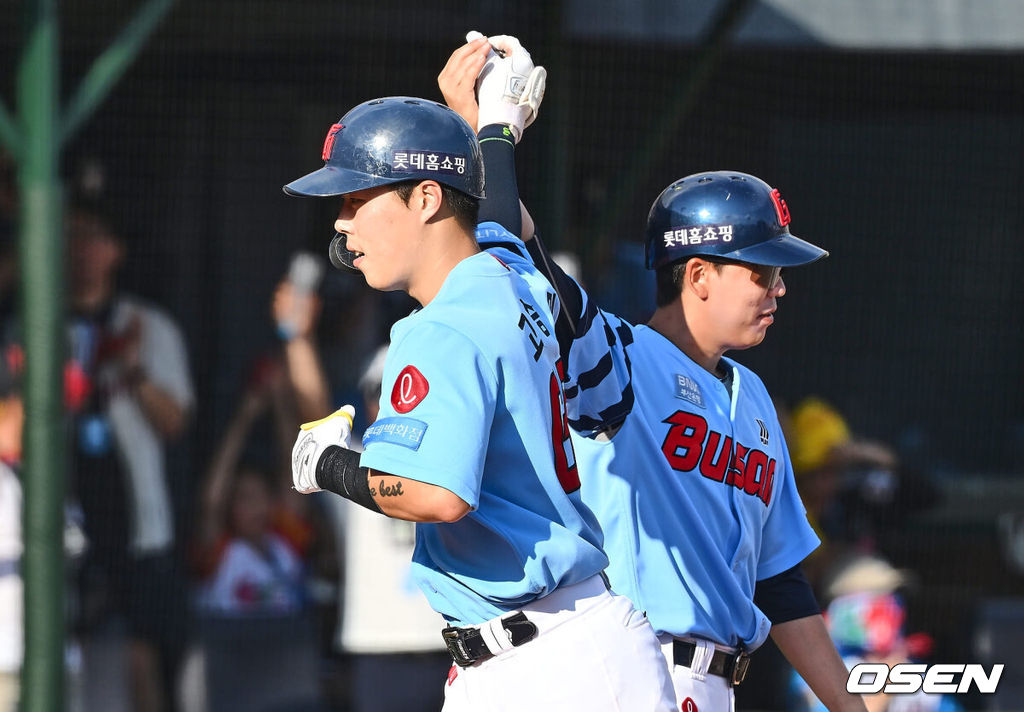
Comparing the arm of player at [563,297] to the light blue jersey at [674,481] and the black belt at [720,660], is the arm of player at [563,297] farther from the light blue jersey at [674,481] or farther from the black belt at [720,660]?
the black belt at [720,660]

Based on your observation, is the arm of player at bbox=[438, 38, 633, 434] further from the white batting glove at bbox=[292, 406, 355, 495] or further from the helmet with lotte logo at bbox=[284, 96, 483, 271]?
the white batting glove at bbox=[292, 406, 355, 495]

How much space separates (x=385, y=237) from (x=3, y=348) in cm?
378

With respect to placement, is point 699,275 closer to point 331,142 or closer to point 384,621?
point 331,142

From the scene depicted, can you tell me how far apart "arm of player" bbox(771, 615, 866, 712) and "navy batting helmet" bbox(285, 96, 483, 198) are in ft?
4.32

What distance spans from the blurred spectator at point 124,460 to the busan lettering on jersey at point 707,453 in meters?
3.10

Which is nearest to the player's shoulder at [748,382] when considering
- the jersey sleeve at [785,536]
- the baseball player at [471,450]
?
the jersey sleeve at [785,536]

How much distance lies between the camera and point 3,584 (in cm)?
523

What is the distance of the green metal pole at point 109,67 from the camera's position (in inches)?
203

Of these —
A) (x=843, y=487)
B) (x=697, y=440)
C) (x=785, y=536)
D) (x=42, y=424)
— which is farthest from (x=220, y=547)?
(x=697, y=440)

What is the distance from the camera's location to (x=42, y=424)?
5094 mm

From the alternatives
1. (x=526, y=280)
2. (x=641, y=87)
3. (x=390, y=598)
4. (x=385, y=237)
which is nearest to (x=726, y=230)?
(x=526, y=280)

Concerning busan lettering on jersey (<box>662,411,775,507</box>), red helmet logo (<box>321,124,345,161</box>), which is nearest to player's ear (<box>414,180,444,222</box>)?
red helmet logo (<box>321,124,345,161</box>)

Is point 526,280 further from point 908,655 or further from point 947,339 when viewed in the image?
point 947,339

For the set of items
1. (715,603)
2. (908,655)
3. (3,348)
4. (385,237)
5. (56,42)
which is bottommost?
(908,655)
